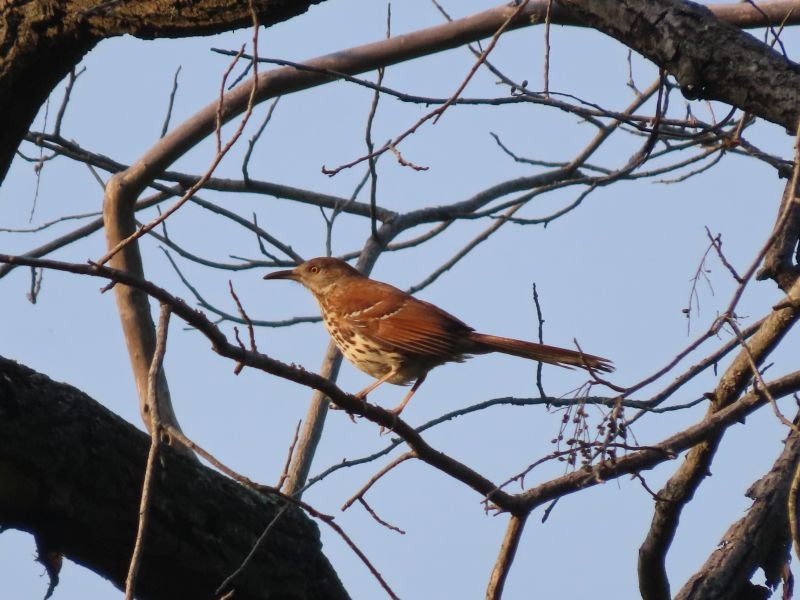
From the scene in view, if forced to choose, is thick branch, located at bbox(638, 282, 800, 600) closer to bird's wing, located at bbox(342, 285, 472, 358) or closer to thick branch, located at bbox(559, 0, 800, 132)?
thick branch, located at bbox(559, 0, 800, 132)

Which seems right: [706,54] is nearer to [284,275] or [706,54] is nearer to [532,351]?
[532,351]

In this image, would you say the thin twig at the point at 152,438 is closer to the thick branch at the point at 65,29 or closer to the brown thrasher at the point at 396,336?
the thick branch at the point at 65,29

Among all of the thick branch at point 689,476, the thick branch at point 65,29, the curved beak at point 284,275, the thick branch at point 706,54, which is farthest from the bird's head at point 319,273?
the thick branch at point 706,54

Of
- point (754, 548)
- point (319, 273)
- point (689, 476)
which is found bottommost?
point (754, 548)

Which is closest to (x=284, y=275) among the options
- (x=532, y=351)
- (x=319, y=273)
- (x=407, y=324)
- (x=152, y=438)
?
(x=319, y=273)

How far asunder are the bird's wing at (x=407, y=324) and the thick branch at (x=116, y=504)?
1.97m

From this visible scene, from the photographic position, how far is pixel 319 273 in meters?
5.80

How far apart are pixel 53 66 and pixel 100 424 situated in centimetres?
96

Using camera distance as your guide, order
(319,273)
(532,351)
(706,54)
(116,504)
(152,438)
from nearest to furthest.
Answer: (152,438), (706,54), (116,504), (532,351), (319,273)

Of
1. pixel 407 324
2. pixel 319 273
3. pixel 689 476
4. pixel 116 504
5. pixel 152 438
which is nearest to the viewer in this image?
pixel 152 438

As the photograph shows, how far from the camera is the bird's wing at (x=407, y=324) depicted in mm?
4992

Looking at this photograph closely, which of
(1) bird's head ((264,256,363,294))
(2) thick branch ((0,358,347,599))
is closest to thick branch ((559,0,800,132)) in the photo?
(2) thick branch ((0,358,347,599))

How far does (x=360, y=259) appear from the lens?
5371 millimetres

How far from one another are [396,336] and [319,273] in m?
0.91
